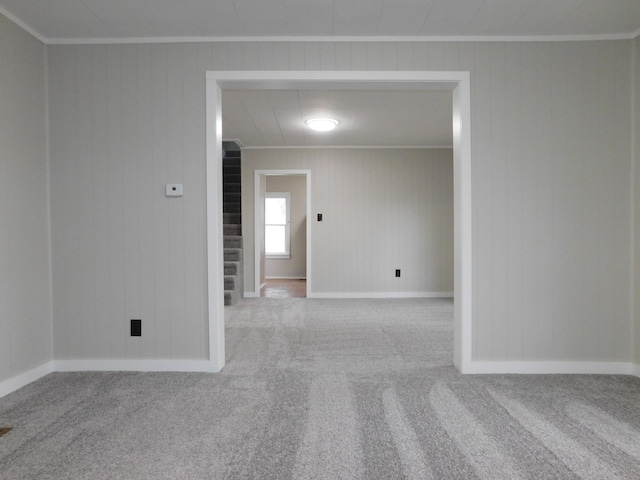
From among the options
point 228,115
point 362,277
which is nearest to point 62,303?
point 228,115

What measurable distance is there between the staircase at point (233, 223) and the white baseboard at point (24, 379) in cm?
308

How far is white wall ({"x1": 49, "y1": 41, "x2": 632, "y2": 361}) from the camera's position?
279cm

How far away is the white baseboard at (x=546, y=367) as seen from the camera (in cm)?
279

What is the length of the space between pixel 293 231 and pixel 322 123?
4883 mm

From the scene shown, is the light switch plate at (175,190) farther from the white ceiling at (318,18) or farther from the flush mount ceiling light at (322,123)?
the flush mount ceiling light at (322,123)

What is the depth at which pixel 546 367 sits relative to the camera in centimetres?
280

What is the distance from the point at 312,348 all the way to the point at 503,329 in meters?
1.50

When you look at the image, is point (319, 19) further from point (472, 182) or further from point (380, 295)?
point (380, 295)

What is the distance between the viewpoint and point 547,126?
280 cm

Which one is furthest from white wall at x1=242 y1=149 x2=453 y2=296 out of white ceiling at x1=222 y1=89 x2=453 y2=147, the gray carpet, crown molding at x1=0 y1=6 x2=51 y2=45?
crown molding at x1=0 y1=6 x2=51 y2=45

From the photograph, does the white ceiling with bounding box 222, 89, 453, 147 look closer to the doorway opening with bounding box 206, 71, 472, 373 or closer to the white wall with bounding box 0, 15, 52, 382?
the doorway opening with bounding box 206, 71, 472, 373

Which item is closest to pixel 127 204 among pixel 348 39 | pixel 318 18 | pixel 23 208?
pixel 23 208

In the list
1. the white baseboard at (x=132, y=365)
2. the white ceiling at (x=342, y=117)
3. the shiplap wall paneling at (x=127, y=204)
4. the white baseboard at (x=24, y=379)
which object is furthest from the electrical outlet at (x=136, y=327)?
the white ceiling at (x=342, y=117)

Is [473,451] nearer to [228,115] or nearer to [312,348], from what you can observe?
[312,348]
